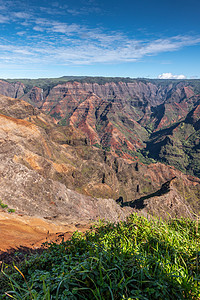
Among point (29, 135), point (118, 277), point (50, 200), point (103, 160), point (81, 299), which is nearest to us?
point (81, 299)

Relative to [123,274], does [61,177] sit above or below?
below

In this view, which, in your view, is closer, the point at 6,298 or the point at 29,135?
the point at 6,298

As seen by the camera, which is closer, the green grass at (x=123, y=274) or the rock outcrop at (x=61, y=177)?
the green grass at (x=123, y=274)

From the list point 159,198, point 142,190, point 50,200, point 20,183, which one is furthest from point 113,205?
point 142,190

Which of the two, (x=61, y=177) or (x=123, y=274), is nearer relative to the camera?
(x=123, y=274)

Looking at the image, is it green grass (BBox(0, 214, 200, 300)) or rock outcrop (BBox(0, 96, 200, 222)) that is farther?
rock outcrop (BBox(0, 96, 200, 222))

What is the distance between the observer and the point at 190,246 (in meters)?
3.28

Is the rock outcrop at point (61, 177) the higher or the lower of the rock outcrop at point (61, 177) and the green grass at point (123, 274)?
the lower

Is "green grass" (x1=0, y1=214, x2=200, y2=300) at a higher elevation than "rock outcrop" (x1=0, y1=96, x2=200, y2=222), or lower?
higher

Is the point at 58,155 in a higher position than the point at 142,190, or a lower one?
higher

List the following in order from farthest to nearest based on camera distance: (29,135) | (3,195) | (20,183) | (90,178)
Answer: (90,178) → (29,135) → (20,183) → (3,195)

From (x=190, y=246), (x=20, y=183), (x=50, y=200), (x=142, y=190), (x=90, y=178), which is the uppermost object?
(x=190, y=246)

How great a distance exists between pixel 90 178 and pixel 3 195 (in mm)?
78200

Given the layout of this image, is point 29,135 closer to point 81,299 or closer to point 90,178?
point 90,178
